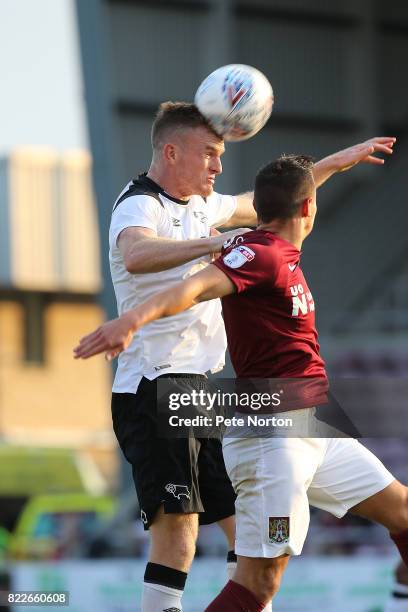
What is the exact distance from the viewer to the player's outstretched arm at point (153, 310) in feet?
17.1

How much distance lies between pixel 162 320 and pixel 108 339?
1169 millimetres

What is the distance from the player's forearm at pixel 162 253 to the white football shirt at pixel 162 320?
0.24 m

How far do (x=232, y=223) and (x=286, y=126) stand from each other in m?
13.5

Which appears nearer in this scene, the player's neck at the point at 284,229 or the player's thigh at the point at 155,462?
the player's neck at the point at 284,229

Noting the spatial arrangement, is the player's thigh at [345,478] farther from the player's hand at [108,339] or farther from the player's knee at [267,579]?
the player's hand at [108,339]

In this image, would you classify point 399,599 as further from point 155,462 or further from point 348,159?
point 348,159

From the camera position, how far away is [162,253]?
6.00 m

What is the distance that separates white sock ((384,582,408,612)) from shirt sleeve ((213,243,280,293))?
2049 mm

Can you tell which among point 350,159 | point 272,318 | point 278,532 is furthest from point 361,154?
point 278,532

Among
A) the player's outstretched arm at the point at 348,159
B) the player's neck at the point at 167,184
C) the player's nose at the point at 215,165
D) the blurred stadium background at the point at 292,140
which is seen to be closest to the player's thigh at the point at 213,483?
the player's neck at the point at 167,184

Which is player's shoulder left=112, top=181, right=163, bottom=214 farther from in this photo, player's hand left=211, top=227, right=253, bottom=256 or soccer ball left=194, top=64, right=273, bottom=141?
player's hand left=211, top=227, right=253, bottom=256

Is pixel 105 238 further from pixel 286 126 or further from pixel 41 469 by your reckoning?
pixel 41 469

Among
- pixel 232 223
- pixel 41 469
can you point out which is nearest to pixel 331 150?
pixel 41 469

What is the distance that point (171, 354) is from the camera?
251 inches
